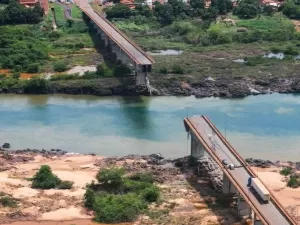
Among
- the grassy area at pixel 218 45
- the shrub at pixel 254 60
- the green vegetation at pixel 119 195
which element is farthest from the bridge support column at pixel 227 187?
the shrub at pixel 254 60

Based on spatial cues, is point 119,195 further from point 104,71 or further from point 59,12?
point 59,12

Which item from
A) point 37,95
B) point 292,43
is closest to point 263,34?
point 292,43

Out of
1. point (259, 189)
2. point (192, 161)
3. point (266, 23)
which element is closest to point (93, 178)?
point (192, 161)

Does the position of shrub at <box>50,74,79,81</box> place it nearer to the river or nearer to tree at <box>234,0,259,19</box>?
the river

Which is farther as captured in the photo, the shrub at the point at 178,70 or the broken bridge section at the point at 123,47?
the shrub at the point at 178,70

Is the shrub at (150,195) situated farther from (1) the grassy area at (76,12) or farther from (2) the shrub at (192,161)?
(1) the grassy area at (76,12)

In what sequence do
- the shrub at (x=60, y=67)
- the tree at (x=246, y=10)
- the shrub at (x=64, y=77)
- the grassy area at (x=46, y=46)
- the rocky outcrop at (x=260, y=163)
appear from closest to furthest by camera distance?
1. the rocky outcrop at (x=260, y=163)
2. the shrub at (x=64, y=77)
3. the shrub at (x=60, y=67)
4. the grassy area at (x=46, y=46)
5. the tree at (x=246, y=10)

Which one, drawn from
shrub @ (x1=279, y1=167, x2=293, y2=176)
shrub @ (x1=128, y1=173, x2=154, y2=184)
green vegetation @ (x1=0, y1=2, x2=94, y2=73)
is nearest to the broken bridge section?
green vegetation @ (x1=0, y1=2, x2=94, y2=73)

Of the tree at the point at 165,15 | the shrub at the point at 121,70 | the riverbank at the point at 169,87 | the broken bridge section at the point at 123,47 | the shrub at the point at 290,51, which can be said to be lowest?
the riverbank at the point at 169,87
